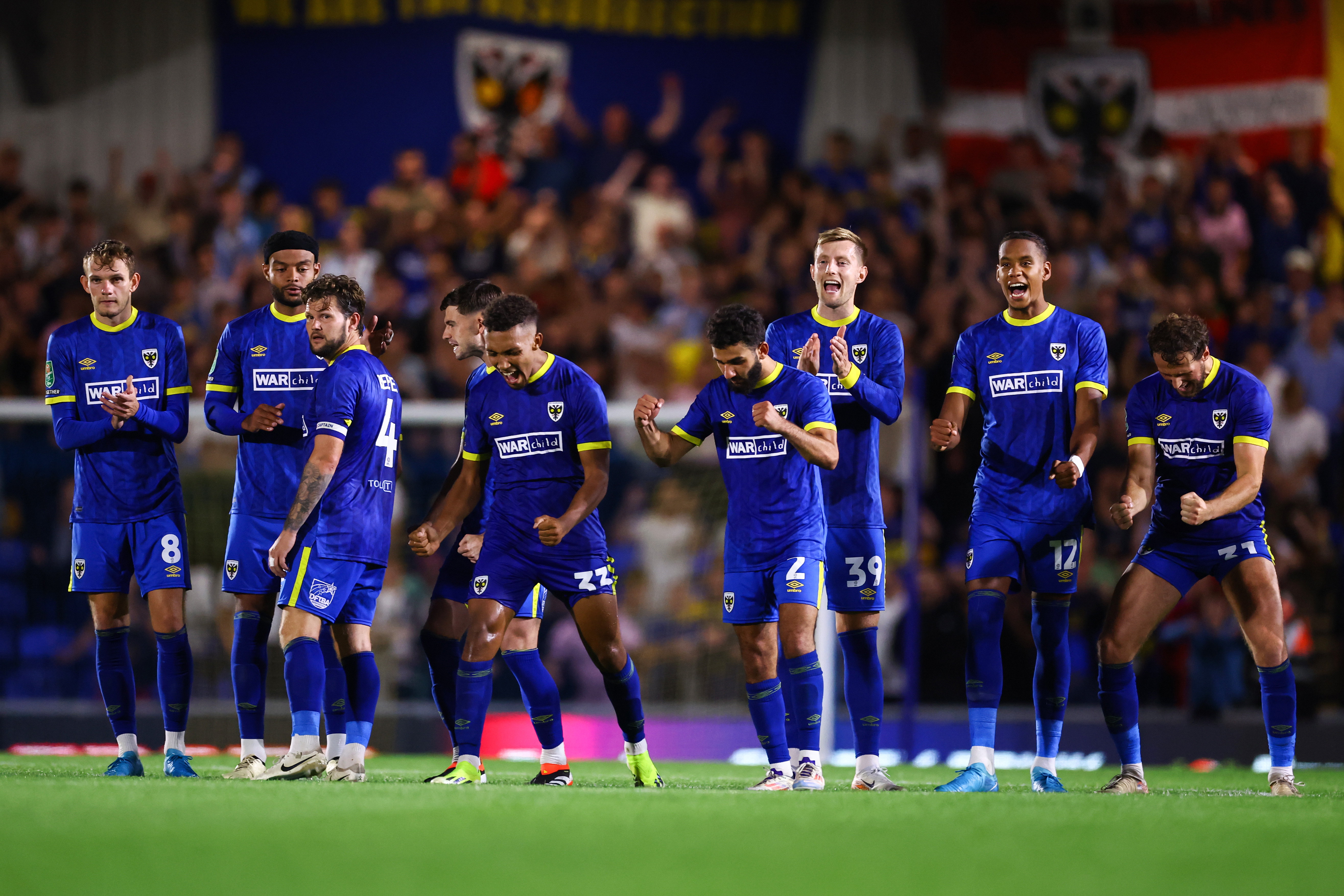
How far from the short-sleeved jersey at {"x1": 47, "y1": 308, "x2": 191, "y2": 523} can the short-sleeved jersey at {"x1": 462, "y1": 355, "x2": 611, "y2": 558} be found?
1.84 metres

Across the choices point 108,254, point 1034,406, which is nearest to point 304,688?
point 108,254

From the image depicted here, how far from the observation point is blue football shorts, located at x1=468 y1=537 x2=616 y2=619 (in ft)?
23.1

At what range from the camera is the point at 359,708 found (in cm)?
716

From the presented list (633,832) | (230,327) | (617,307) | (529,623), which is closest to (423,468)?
(617,307)

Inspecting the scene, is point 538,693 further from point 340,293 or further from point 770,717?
point 340,293

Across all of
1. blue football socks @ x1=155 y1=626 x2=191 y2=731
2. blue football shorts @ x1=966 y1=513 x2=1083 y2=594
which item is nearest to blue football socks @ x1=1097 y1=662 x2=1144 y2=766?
blue football shorts @ x1=966 y1=513 x2=1083 y2=594

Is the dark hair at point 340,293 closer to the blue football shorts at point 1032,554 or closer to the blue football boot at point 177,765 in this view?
the blue football boot at point 177,765

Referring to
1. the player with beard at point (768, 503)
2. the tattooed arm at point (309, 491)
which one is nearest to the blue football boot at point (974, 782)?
the player with beard at point (768, 503)

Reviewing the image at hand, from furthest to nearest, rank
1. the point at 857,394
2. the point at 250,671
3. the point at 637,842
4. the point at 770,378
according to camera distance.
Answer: the point at 250,671 → the point at 857,394 → the point at 770,378 → the point at 637,842

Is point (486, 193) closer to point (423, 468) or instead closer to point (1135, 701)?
point (423, 468)

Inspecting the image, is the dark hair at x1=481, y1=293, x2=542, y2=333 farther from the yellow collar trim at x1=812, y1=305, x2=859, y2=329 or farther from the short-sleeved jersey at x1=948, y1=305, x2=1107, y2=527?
the short-sleeved jersey at x1=948, y1=305, x2=1107, y2=527

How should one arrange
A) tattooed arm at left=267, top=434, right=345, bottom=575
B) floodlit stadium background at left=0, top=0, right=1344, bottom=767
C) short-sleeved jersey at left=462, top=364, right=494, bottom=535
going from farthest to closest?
floodlit stadium background at left=0, top=0, right=1344, bottom=767 < short-sleeved jersey at left=462, top=364, right=494, bottom=535 < tattooed arm at left=267, top=434, right=345, bottom=575

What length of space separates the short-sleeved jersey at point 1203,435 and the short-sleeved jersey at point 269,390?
163 inches

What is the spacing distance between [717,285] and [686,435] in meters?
8.47
